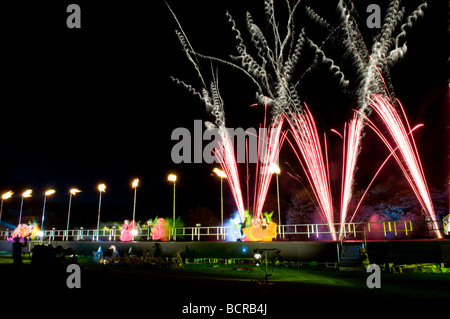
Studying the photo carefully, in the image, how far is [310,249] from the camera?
15.9 m

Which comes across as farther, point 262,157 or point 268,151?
point 262,157

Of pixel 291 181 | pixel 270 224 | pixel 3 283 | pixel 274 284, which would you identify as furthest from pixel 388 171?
pixel 3 283

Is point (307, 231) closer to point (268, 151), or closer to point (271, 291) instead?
point (268, 151)

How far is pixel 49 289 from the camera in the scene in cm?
891

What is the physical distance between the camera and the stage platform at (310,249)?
526 inches

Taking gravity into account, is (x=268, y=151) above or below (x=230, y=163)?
above

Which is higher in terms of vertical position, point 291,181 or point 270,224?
point 291,181

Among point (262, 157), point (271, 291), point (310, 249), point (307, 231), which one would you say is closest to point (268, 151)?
point (262, 157)

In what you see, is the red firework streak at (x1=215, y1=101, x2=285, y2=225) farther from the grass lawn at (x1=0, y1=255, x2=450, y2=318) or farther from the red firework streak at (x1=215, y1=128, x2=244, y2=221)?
the grass lawn at (x1=0, y1=255, x2=450, y2=318)

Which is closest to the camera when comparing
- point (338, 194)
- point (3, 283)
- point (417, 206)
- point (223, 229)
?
point (3, 283)

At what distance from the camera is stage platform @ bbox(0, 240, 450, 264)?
1335cm
